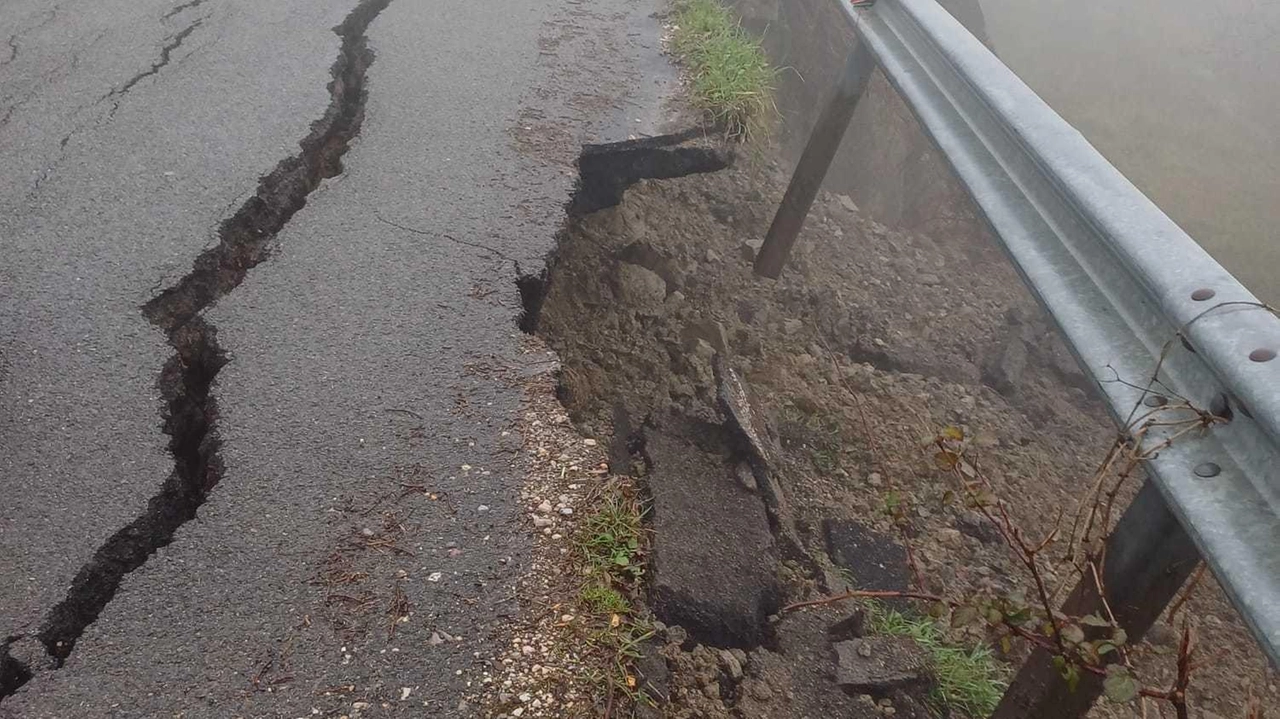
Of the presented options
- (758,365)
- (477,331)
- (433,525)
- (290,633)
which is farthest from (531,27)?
(290,633)

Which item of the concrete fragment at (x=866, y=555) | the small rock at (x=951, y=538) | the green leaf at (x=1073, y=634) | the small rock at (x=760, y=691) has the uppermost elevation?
the green leaf at (x=1073, y=634)

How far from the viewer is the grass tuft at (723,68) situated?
13.8 feet

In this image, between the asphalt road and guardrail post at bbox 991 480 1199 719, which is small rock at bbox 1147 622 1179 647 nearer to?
guardrail post at bbox 991 480 1199 719

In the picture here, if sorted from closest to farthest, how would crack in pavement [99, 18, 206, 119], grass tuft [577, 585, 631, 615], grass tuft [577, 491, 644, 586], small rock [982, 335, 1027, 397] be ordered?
grass tuft [577, 585, 631, 615], grass tuft [577, 491, 644, 586], crack in pavement [99, 18, 206, 119], small rock [982, 335, 1027, 397]

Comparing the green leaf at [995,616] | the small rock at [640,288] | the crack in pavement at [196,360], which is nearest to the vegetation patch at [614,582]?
the green leaf at [995,616]

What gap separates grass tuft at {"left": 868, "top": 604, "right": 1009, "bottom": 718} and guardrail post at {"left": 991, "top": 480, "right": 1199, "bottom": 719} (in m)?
0.58

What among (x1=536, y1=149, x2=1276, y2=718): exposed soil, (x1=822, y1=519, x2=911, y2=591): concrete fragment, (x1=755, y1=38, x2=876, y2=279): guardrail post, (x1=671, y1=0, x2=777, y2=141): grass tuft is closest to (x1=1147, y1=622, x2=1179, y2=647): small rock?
(x1=536, y1=149, x2=1276, y2=718): exposed soil

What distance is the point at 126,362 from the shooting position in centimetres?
258

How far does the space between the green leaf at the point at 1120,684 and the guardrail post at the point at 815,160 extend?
285 centimetres

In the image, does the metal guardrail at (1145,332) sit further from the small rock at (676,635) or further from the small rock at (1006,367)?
the small rock at (1006,367)

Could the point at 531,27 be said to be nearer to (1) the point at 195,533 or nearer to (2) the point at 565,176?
(2) the point at 565,176

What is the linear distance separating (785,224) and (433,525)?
274 centimetres

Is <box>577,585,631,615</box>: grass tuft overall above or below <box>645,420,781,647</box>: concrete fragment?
above

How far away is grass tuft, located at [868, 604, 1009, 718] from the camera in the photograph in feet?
8.36
